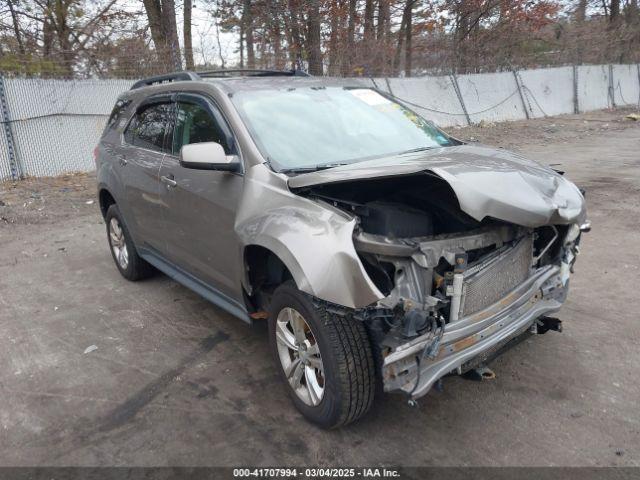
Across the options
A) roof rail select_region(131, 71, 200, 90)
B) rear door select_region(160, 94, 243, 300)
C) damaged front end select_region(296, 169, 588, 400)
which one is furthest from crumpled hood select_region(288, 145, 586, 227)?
roof rail select_region(131, 71, 200, 90)

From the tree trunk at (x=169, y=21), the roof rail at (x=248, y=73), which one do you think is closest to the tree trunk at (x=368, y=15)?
the tree trunk at (x=169, y=21)

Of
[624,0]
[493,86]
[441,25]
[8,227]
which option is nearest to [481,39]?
[441,25]

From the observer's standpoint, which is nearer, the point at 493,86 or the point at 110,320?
the point at 110,320

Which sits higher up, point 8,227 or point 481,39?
point 481,39

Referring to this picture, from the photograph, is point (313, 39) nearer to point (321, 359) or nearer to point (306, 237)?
point (306, 237)

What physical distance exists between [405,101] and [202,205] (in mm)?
11849

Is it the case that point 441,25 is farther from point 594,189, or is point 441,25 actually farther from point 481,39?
point 594,189

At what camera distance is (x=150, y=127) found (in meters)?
4.59

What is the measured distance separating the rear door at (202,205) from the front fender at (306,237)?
0.62 feet

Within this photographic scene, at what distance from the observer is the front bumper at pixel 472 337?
2486mm

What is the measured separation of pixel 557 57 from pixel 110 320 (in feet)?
80.5

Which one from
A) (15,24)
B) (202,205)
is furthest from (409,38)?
(202,205)

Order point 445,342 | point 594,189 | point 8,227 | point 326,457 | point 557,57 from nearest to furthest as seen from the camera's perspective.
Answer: point 445,342 → point 326,457 → point 8,227 → point 594,189 → point 557,57

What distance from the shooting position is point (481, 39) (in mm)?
23922
